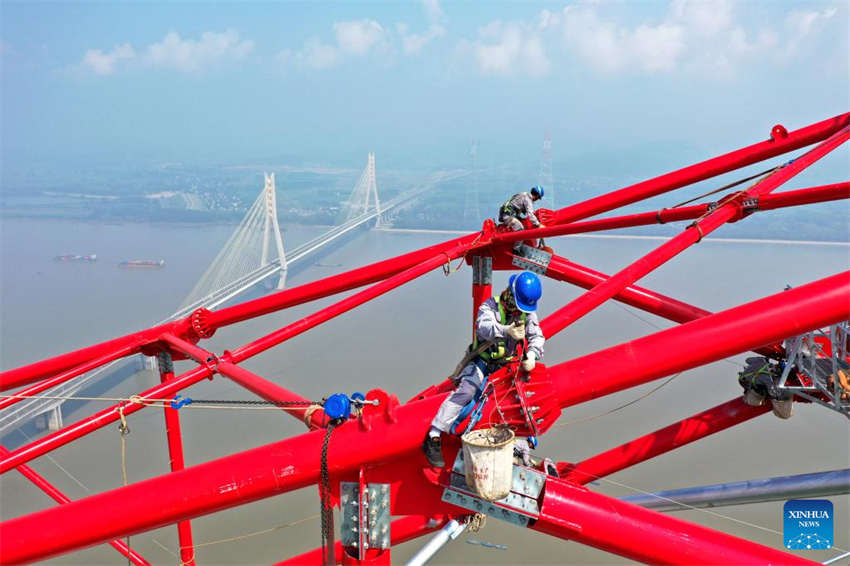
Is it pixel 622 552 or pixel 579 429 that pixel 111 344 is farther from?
pixel 579 429

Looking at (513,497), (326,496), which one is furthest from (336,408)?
(513,497)

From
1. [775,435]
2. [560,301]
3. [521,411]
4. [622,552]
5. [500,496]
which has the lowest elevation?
[775,435]

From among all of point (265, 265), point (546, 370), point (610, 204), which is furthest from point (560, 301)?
point (546, 370)

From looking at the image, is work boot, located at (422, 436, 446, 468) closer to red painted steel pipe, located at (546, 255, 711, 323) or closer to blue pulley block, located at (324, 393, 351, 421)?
blue pulley block, located at (324, 393, 351, 421)

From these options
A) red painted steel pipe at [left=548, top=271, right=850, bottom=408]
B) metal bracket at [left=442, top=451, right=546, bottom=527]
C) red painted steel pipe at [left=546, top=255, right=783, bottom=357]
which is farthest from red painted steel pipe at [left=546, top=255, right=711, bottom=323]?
metal bracket at [left=442, top=451, right=546, bottom=527]

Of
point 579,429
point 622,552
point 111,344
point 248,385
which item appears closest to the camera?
point 622,552

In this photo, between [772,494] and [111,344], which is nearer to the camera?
[772,494]

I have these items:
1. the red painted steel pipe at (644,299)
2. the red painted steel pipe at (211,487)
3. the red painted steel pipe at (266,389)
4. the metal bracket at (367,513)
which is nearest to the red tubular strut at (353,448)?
the red painted steel pipe at (211,487)

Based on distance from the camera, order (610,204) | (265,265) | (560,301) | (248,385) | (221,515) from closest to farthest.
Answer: (248,385) → (610,204) → (221,515) → (560,301) → (265,265)
